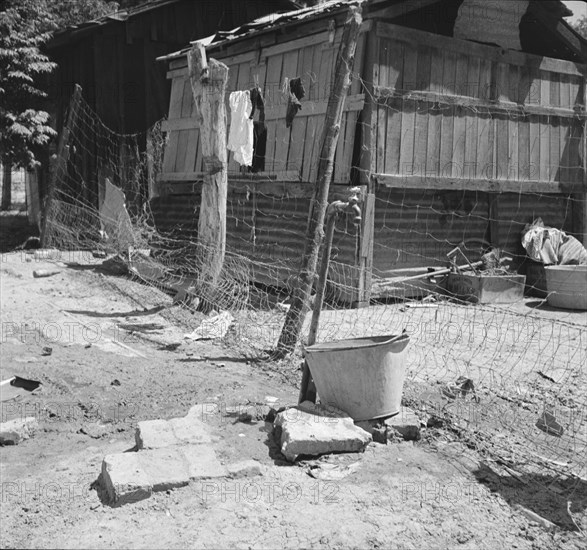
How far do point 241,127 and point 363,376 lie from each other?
6.07m

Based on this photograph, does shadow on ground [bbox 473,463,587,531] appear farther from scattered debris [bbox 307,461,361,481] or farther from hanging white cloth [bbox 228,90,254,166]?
hanging white cloth [bbox 228,90,254,166]

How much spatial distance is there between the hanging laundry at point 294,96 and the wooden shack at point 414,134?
0.15 metres

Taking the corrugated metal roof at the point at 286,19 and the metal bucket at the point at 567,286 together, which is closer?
the corrugated metal roof at the point at 286,19

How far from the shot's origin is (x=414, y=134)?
32.5 ft

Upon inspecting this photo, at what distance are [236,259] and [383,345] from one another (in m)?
5.71

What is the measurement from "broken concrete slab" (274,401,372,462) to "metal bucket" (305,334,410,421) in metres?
0.13

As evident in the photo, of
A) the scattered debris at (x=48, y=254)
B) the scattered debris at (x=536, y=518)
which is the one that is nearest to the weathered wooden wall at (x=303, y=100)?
the scattered debris at (x=48, y=254)

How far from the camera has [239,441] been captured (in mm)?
4680

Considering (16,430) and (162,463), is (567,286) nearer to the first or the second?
(162,463)

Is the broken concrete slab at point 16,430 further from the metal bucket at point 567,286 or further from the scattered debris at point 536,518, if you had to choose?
the metal bucket at point 567,286

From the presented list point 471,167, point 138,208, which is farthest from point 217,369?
point 138,208

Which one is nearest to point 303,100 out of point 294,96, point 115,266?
point 294,96

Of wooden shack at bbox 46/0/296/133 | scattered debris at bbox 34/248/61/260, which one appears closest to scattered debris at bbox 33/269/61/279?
scattered debris at bbox 34/248/61/260

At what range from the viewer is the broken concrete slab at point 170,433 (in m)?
4.39
